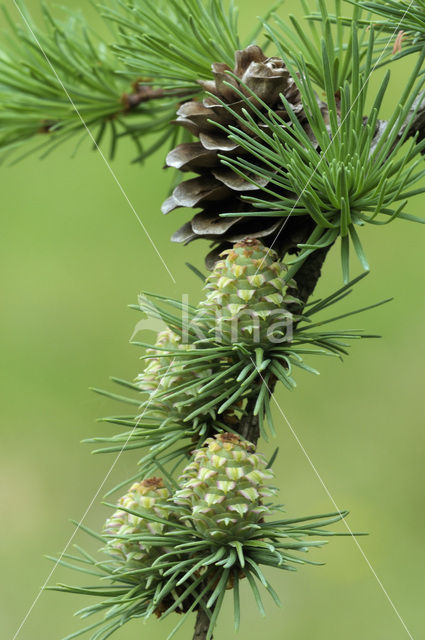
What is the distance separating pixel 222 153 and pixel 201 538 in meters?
0.15

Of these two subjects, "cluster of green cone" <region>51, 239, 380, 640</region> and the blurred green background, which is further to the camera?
the blurred green background

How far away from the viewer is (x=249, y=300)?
27cm

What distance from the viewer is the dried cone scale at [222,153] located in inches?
11.4

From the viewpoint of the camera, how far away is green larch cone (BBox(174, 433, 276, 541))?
259mm

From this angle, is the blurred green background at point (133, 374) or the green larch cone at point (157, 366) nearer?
the green larch cone at point (157, 366)

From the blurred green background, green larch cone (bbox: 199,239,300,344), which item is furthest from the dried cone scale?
the blurred green background

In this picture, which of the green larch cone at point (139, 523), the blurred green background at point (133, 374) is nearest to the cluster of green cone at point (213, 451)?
the green larch cone at point (139, 523)

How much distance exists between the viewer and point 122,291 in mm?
820

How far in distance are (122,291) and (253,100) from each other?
Result: 54cm

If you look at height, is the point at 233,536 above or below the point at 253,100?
below

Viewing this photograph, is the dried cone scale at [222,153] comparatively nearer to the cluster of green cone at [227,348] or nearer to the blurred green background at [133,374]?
the cluster of green cone at [227,348]

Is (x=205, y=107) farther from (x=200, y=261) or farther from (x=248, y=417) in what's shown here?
(x=200, y=261)

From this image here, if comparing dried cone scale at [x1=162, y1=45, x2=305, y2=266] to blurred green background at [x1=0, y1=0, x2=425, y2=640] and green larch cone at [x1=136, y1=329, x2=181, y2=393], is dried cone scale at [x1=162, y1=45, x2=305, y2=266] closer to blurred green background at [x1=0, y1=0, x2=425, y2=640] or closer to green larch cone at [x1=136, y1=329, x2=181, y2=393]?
green larch cone at [x1=136, y1=329, x2=181, y2=393]

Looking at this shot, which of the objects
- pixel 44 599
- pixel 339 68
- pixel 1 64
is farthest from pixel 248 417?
pixel 44 599
